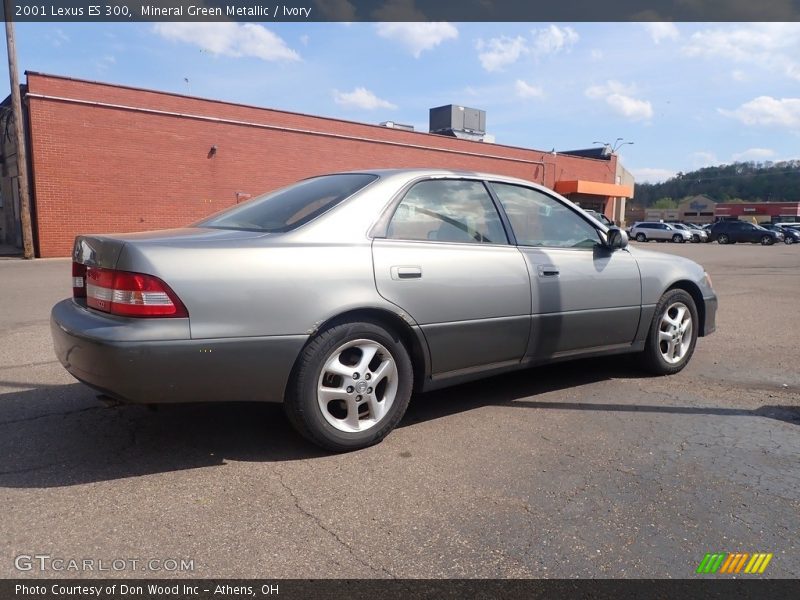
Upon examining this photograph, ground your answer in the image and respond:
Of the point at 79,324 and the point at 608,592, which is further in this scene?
the point at 79,324

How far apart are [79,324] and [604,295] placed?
3.37 metres

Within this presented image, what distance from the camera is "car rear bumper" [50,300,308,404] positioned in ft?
9.26

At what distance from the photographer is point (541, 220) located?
14.6ft

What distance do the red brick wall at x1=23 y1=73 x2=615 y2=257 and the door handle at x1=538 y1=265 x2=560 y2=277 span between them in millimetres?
16307

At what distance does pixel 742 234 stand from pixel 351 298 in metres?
46.5

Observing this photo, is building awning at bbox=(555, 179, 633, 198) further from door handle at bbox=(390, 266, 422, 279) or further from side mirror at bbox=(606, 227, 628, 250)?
door handle at bbox=(390, 266, 422, 279)

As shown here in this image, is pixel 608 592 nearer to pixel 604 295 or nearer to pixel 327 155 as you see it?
pixel 604 295

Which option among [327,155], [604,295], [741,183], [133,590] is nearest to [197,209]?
[327,155]

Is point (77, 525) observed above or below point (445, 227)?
below

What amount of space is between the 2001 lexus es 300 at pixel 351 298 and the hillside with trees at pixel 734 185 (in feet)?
378

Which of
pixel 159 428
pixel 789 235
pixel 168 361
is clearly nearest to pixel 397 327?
pixel 168 361

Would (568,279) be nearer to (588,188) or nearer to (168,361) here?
(168,361)

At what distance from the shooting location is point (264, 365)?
120 inches

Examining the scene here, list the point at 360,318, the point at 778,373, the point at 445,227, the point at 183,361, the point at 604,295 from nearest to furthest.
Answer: the point at 183,361
the point at 360,318
the point at 445,227
the point at 604,295
the point at 778,373
